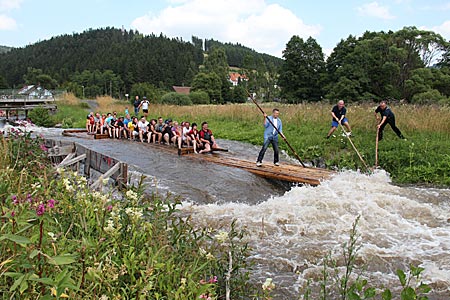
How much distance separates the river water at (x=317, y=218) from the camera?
5021 mm

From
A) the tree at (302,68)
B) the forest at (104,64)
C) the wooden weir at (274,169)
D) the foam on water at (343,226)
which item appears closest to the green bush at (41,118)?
the wooden weir at (274,169)

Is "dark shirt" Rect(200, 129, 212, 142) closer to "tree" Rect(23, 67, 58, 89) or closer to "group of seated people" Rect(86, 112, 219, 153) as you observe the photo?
"group of seated people" Rect(86, 112, 219, 153)

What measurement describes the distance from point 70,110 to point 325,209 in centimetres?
3234

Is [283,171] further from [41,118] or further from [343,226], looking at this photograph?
[41,118]

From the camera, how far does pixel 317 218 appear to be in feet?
22.7

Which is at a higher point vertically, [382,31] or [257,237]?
[382,31]

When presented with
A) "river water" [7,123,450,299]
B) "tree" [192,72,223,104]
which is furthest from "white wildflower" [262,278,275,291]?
"tree" [192,72,223,104]

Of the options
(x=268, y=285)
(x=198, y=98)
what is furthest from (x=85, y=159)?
(x=198, y=98)

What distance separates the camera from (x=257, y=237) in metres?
5.97

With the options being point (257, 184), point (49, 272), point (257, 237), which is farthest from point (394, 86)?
point (49, 272)

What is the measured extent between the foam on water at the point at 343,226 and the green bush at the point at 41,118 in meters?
25.2

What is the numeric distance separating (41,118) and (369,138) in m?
24.6

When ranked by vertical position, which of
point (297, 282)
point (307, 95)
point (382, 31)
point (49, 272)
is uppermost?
point (382, 31)

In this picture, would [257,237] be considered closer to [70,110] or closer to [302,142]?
[302,142]
